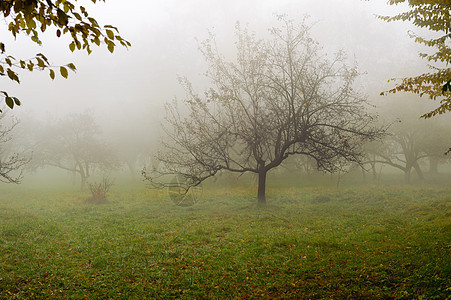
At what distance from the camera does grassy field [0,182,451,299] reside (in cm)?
584

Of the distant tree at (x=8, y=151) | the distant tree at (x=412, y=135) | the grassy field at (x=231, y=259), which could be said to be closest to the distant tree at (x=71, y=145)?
the distant tree at (x=8, y=151)

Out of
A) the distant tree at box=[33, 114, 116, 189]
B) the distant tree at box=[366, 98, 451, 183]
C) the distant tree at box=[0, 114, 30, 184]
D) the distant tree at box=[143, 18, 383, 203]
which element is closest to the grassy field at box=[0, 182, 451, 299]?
the distant tree at box=[143, 18, 383, 203]

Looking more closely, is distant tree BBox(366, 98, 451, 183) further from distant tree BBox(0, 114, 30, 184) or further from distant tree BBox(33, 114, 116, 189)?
distant tree BBox(33, 114, 116, 189)

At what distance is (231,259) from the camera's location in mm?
7910

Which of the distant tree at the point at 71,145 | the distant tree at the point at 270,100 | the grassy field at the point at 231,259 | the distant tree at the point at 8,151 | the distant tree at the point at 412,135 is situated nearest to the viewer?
the grassy field at the point at 231,259

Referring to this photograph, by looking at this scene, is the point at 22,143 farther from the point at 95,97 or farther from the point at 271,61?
the point at 95,97

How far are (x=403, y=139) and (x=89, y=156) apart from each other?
4087cm

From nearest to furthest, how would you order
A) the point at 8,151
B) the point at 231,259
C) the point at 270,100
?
the point at 231,259 → the point at 270,100 → the point at 8,151

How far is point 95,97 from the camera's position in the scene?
158 meters

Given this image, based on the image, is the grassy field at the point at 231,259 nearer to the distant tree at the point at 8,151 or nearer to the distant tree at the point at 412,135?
the distant tree at the point at 8,151

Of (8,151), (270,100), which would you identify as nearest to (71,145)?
(8,151)

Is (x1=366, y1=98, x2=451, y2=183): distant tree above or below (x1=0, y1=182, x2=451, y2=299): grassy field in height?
above

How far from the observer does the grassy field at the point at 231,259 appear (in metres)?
5.84

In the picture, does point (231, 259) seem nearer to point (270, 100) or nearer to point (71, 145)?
point (270, 100)
